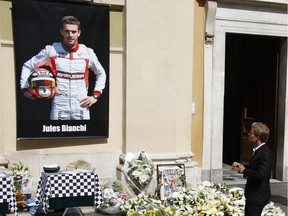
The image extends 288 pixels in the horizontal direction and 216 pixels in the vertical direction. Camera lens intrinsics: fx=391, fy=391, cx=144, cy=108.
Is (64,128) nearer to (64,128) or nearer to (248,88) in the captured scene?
(64,128)

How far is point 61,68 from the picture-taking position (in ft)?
23.7

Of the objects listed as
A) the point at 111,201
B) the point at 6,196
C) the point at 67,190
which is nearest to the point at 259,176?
the point at 67,190

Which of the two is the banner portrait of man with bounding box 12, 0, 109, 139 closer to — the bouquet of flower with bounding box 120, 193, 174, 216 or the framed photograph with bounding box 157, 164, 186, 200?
the framed photograph with bounding box 157, 164, 186, 200

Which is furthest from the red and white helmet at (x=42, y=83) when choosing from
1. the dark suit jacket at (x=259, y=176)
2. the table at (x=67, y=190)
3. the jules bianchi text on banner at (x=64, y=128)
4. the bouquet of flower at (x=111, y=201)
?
the dark suit jacket at (x=259, y=176)

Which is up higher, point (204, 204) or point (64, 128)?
point (64, 128)

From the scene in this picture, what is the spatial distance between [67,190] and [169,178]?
2.26 metres

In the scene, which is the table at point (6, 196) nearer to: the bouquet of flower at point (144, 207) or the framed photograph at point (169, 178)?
the bouquet of flower at point (144, 207)

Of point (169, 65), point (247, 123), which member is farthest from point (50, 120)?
point (247, 123)

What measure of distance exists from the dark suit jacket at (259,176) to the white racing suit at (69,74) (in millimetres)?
3828

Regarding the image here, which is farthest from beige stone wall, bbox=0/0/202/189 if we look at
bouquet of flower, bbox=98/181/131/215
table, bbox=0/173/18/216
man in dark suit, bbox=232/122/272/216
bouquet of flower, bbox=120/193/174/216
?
man in dark suit, bbox=232/122/272/216

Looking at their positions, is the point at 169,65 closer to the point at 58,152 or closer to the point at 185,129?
the point at 185,129

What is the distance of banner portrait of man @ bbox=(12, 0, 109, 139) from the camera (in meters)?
6.93

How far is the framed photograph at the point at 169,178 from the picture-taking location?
24.0 feet

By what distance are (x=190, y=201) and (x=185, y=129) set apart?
302 cm
